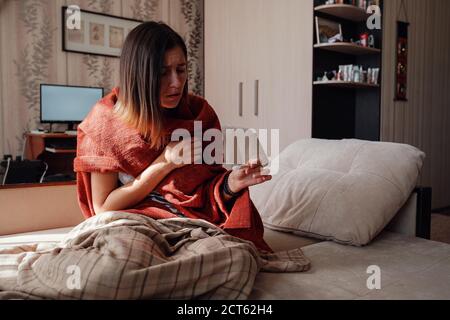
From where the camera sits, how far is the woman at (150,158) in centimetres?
116

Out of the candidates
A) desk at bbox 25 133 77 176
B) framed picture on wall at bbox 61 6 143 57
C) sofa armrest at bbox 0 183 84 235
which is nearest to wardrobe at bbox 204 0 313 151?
framed picture on wall at bbox 61 6 143 57

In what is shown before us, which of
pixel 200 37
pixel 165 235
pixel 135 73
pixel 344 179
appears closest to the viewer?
pixel 165 235

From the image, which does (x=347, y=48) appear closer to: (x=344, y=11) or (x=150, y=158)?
(x=344, y=11)

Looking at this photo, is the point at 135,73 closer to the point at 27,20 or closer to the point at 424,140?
the point at 27,20

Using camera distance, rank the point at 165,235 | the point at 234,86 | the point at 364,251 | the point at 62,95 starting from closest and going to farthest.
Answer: the point at 165,235 < the point at 364,251 < the point at 62,95 < the point at 234,86

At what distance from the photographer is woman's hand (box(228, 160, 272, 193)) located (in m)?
1.16

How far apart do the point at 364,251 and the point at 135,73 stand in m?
0.83

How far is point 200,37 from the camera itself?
4.59 metres

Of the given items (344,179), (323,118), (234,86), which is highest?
(234,86)

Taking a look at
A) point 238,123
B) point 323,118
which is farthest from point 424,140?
point 238,123

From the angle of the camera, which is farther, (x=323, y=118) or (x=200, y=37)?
(x=200, y=37)

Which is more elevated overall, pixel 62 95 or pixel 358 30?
pixel 358 30

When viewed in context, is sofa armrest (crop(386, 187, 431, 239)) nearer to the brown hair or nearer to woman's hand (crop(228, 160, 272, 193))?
woman's hand (crop(228, 160, 272, 193))

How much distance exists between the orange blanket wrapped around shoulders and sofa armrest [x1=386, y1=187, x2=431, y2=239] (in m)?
0.55
